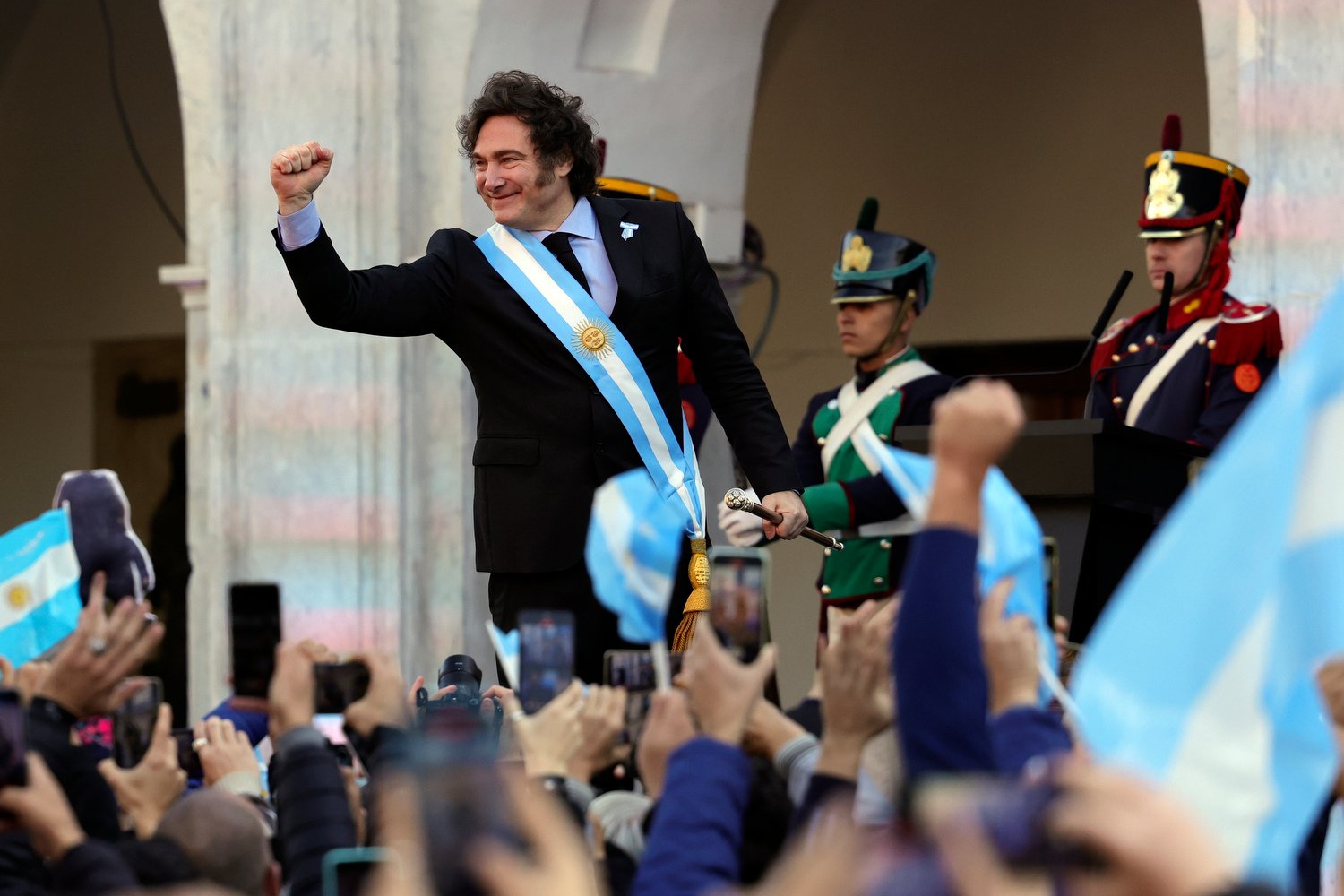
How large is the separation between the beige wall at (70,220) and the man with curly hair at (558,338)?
6.10 meters

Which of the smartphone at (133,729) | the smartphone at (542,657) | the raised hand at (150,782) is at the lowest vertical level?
the raised hand at (150,782)

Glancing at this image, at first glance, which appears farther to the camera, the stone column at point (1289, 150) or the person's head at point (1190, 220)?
the stone column at point (1289, 150)

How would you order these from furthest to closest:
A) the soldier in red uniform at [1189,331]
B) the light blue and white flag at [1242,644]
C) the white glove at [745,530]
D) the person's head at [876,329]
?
the person's head at [876,329]
the soldier in red uniform at [1189,331]
the white glove at [745,530]
the light blue and white flag at [1242,644]

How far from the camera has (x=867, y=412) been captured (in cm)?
614

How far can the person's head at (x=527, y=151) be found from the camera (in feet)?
14.8

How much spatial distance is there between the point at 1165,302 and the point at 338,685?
3.05m

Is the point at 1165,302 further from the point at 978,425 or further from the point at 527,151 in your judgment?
the point at 978,425

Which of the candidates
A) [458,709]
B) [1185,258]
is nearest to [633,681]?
[458,709]

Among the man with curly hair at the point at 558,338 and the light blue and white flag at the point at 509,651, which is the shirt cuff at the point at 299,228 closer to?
the man with curly hair at the point at 558,338

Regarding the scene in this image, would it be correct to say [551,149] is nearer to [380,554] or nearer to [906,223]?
[380,554]

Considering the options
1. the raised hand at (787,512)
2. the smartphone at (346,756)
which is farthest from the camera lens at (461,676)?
the raised hand at (787,512)

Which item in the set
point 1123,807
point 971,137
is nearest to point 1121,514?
point 1123,807

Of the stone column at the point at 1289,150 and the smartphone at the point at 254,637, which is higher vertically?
the stone column at the point at 1289,150

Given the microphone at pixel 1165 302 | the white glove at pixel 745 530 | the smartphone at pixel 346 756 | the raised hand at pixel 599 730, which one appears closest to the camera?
the raised hand at pixel 599 730
